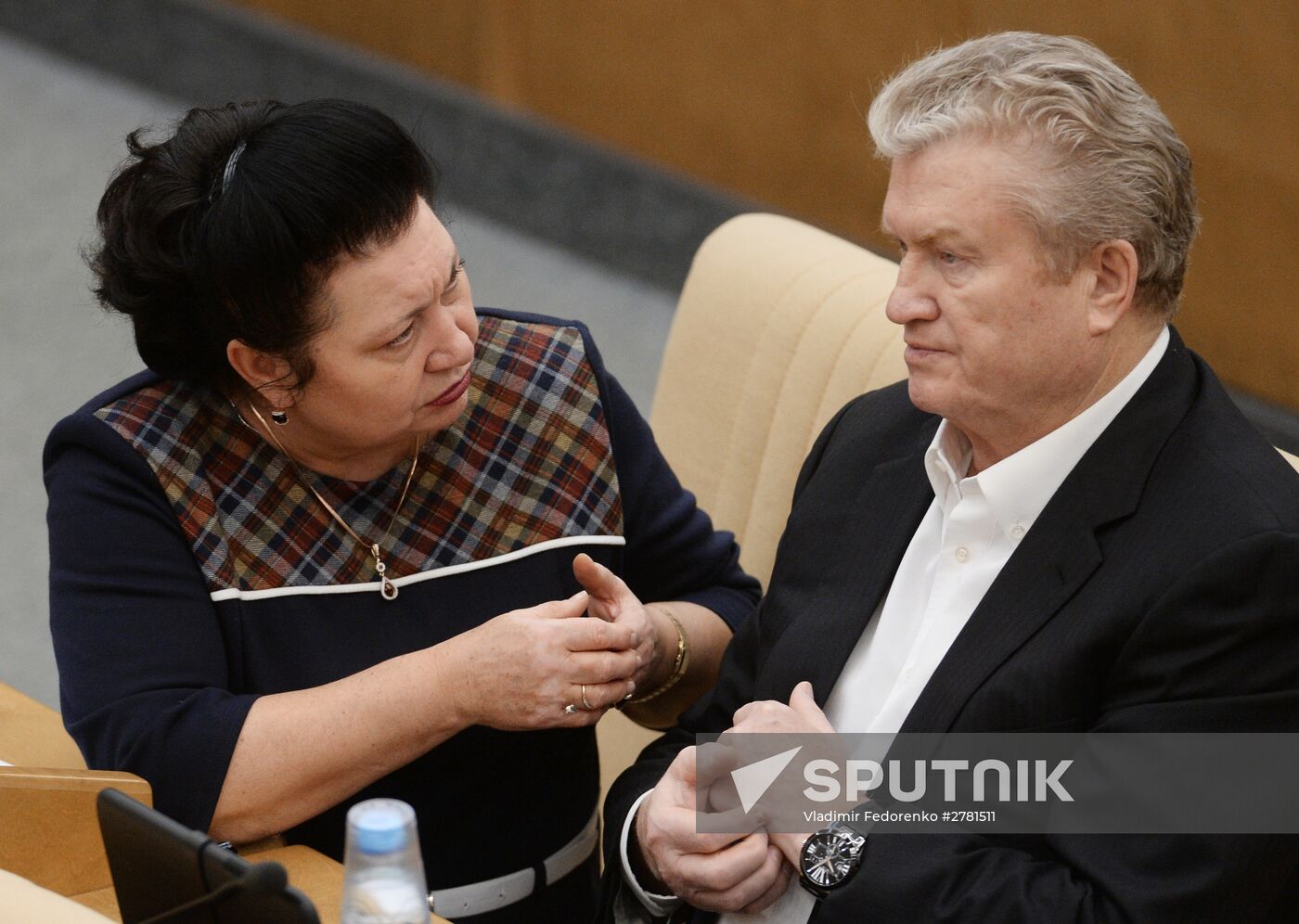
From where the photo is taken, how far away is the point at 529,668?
1.84m

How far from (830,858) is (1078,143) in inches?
29.2

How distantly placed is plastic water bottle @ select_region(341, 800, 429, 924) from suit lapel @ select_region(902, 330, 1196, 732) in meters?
0.64

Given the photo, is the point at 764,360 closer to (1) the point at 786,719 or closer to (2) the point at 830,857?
(1) the point at 786,719

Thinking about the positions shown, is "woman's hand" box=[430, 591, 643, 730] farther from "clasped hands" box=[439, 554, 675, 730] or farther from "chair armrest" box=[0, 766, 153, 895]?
"chair armrest" box=[0, 766, 153, 895]

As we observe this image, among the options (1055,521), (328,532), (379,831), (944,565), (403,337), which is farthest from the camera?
(328,532)

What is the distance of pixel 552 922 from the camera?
6.97 feet

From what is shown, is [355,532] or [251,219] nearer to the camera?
[251,219]

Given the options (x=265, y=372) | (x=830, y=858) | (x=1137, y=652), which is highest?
(x=265, y=372)

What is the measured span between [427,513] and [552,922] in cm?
54

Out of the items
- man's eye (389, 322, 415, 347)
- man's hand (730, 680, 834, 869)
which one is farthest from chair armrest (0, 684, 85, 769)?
man's hand (730, 680, 834, 869)

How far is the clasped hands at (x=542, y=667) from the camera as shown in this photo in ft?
6.05

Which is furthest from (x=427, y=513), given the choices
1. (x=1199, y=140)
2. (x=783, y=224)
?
(x=1199, y=140)

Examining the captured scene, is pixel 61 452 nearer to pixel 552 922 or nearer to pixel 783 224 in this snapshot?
pixel 552 922

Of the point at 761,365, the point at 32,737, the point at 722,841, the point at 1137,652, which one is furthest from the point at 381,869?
the point at 761,365
